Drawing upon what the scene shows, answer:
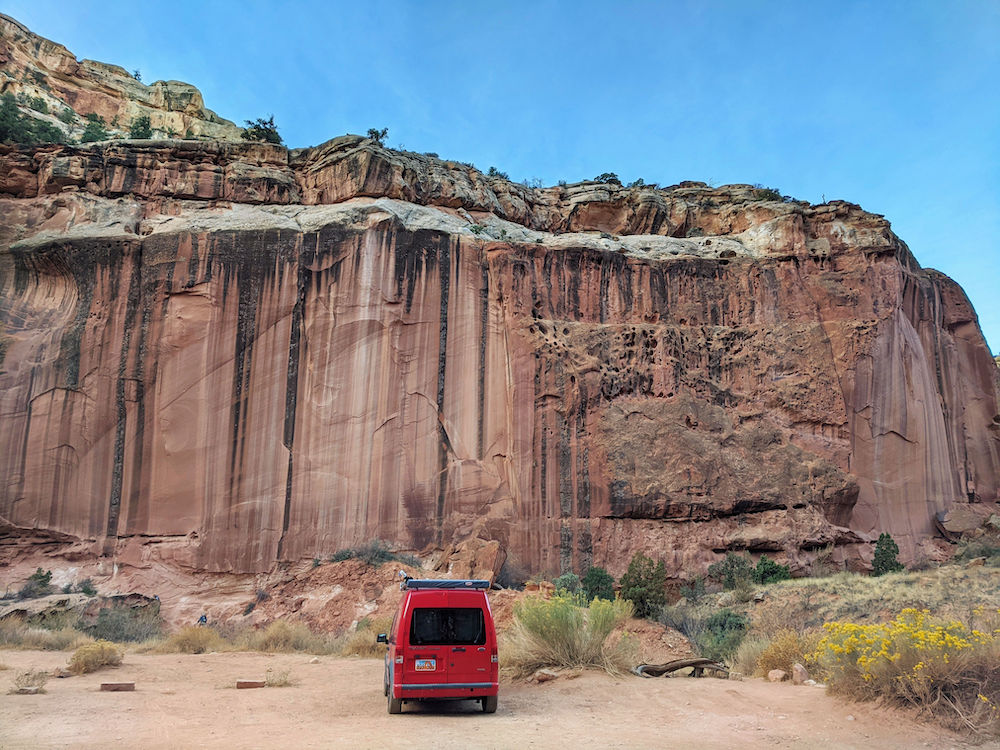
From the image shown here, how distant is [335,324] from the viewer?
26.9 m

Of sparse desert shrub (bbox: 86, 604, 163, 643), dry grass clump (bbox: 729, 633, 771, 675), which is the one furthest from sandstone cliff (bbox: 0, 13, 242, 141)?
dry grass clump (bbox: 729, 633, 771, 675)

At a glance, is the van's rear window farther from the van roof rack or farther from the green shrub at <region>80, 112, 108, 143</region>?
the green shrub at <region>80, 112, 108, 143</region>

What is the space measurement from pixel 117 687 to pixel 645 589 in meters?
14.2

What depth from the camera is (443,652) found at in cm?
1038

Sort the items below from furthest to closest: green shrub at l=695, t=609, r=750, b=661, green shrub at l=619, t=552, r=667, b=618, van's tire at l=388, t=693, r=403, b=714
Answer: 1. green shrub at l=619, t=552, r=667, b=618
2. green shrub at l=695, t=609, r=750, b=661
3. van's tire at l=388, t=693, r=403, b=714

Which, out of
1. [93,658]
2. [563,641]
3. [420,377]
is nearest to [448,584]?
[563,641]

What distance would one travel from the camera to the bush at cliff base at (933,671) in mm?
8766

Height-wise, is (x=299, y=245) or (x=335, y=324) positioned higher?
(x=299, y=245)

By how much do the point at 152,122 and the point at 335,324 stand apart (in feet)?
84.2

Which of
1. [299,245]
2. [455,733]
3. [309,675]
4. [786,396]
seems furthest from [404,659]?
[786,396]

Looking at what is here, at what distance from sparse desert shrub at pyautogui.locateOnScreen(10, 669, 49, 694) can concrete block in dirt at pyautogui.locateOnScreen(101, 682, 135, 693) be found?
34.5 inches

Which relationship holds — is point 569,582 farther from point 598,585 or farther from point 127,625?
point 127,625

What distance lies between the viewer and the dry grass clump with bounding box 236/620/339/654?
19.8 meters

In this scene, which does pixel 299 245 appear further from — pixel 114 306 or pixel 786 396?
pixel 786 396
